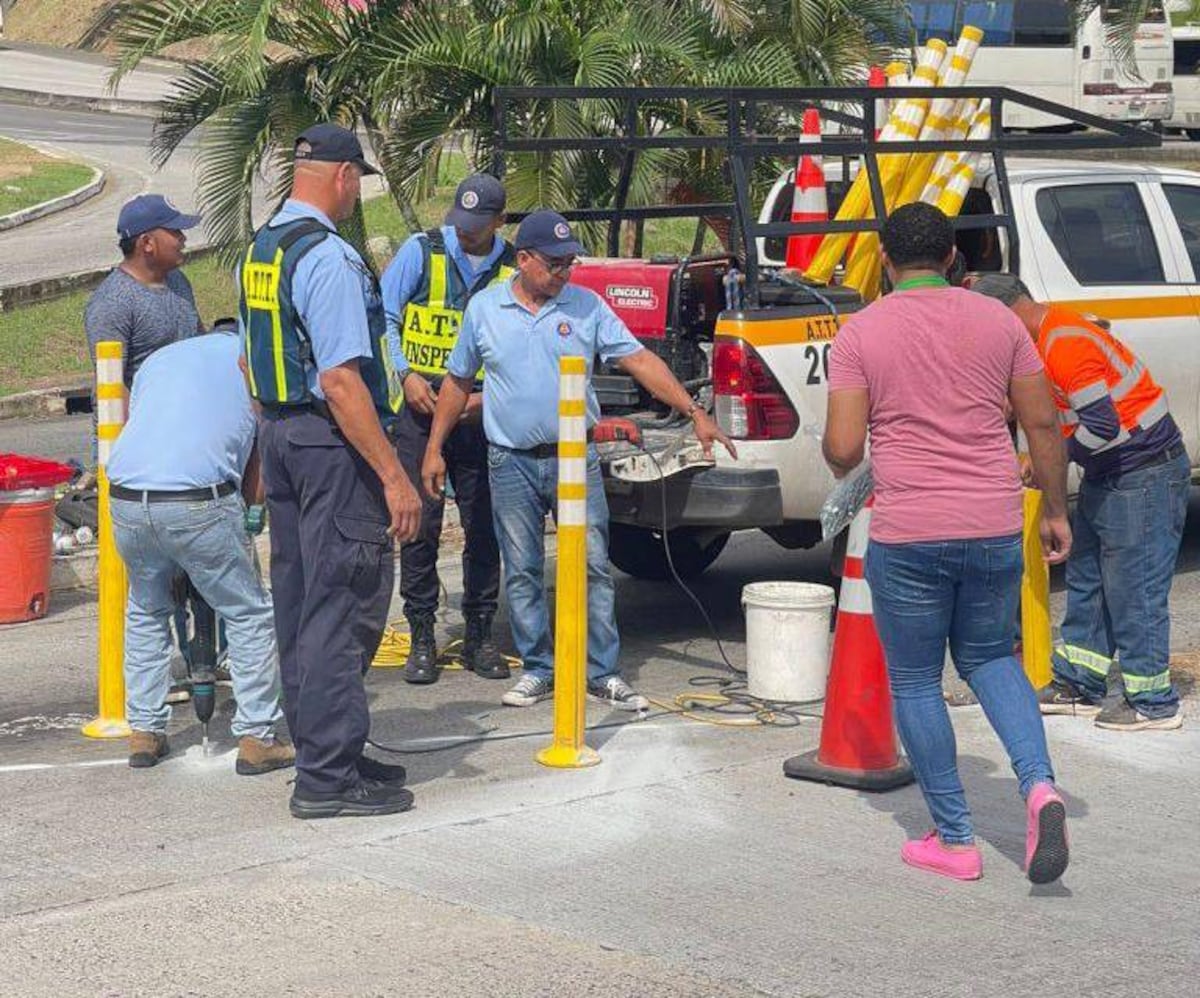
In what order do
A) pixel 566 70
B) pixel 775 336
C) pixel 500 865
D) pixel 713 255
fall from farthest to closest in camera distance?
pixel 566 70, pixel 713 255, pixel 775 336, pixel 500 865

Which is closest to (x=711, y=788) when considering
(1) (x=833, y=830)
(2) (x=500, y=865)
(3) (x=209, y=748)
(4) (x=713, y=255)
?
(1) (x=833, y=830)

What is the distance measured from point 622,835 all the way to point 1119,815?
1.54 m

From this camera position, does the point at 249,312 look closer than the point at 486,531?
Yes

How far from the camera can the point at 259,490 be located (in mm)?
7184

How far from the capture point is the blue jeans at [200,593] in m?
6.79

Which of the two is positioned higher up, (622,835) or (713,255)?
(713,255)

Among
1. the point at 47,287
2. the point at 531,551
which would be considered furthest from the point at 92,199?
the point at 531,551

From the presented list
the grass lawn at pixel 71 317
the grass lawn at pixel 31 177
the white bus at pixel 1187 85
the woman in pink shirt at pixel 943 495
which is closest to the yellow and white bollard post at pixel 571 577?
the woman in pink shirt at pixel 943 495

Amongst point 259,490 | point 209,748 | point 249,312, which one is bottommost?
point 209,748

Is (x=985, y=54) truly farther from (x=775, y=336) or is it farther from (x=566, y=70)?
(x=775, y=336)

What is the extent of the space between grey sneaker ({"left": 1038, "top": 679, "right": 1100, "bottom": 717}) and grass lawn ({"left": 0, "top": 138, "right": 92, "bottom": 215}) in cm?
2163

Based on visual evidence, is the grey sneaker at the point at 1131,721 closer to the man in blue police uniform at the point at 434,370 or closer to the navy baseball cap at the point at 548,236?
the man in blue police uniform at the point at 434,370

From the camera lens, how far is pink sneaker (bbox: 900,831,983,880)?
5883 mm

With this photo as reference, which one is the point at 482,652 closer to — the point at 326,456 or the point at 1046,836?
the point at 326,456
